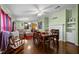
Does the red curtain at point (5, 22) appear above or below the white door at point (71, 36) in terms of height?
above

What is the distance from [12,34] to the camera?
2.45 meters

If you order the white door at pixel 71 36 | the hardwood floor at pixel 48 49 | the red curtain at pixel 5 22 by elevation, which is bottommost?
the hardwood floor at pixel 48 49

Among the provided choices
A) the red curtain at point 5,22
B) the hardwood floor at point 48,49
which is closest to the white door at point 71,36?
the hardwood floor at point 48,49

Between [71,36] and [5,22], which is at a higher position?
[5,22]

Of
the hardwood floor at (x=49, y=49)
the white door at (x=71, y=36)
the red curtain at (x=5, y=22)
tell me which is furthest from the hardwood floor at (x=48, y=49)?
the red curtain at (x=5, y=22)

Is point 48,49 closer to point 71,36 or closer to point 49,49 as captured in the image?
point 49,49

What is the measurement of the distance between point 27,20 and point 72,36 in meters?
0.97

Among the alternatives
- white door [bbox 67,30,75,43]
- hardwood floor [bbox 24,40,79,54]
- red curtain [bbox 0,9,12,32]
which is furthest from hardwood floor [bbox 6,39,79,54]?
red curtain [bbox 0,9,12,32]

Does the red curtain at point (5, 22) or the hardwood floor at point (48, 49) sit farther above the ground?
the red curtain at point (5, 22)

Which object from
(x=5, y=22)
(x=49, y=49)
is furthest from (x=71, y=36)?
(x=5, y=22)

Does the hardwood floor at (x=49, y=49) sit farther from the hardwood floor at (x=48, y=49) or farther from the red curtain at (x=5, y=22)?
the red curtain at (x=5, y=22)

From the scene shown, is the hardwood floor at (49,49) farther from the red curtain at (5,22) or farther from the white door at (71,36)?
the red curtain at (5,22)

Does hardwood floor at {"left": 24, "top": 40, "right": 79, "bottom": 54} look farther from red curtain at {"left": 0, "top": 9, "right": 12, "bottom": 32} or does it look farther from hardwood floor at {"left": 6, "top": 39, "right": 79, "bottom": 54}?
red curtain at {"left": 0, "top": 9, "right": 12, "bottom": 32}
